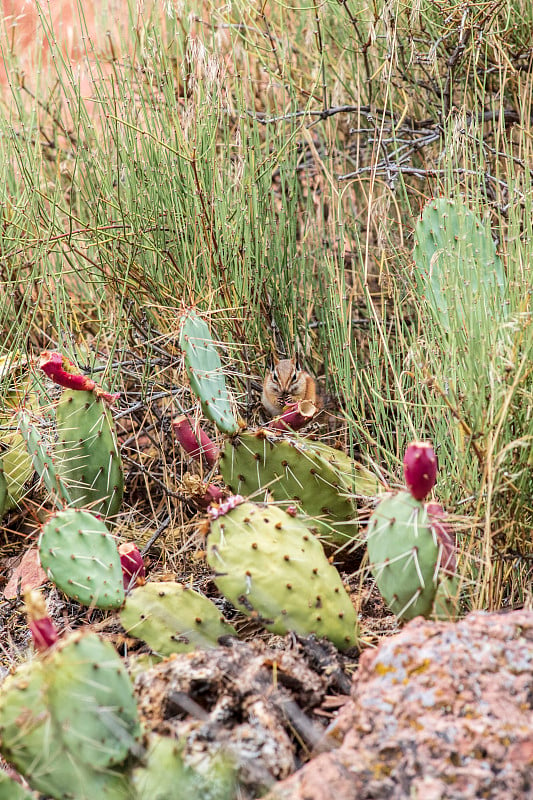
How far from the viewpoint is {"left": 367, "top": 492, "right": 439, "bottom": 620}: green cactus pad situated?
1553mm

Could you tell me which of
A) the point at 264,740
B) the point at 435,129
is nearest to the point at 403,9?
the point at 435,129

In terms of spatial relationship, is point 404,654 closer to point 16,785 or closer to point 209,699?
point 209,699

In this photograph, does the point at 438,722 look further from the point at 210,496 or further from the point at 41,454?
the point at 41,454

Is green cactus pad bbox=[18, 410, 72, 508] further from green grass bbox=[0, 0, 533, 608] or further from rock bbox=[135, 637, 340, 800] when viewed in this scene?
rock bbox=[135, 637, 340, 800]

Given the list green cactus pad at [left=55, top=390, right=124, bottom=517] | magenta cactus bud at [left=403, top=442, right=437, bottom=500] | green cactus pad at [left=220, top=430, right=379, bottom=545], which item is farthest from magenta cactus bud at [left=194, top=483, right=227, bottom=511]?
magenta cactus bud at [left=403, top=442, right=437, bottom=500]

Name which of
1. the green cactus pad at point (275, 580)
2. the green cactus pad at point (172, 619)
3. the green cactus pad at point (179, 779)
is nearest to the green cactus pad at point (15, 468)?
the green cactus pad at point (172, 619)

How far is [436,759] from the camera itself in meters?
1.19

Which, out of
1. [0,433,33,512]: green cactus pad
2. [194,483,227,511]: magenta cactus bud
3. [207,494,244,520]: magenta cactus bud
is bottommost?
[0,433,33,512]: green cactus pad

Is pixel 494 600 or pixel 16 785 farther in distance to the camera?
pixel 494 600

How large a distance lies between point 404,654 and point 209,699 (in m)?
A: 0.40

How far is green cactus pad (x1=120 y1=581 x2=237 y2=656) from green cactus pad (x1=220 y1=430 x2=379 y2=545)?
1.38 feet

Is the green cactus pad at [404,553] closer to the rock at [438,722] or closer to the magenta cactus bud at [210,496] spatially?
the rock at [438,722]

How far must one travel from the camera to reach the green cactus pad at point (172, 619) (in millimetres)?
1725

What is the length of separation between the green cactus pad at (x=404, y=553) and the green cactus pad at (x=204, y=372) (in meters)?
0.58
